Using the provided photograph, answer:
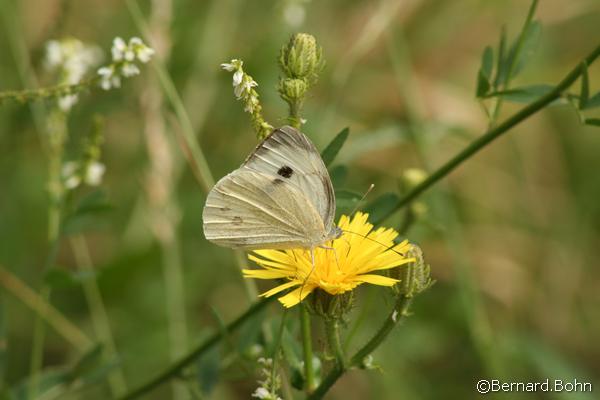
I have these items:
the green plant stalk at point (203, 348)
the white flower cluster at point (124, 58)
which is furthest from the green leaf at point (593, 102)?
the white flower cluster at point (124, 58)

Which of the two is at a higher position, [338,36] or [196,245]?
[338,36]

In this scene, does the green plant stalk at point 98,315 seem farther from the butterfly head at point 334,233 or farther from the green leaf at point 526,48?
the green leaf at point 526,48

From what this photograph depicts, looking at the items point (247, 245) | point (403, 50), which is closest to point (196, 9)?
point (403, 50)

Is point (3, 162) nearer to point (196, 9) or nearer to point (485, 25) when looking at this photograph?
point (196, 9)

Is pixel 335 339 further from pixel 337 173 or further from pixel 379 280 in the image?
pixel 337 173

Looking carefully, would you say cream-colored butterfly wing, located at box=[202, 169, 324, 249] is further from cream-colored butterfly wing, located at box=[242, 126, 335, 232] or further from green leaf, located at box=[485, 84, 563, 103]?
green leaf, located at box=[485, 84, 563, 103]

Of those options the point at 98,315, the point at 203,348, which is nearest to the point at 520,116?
the point at 203,348
